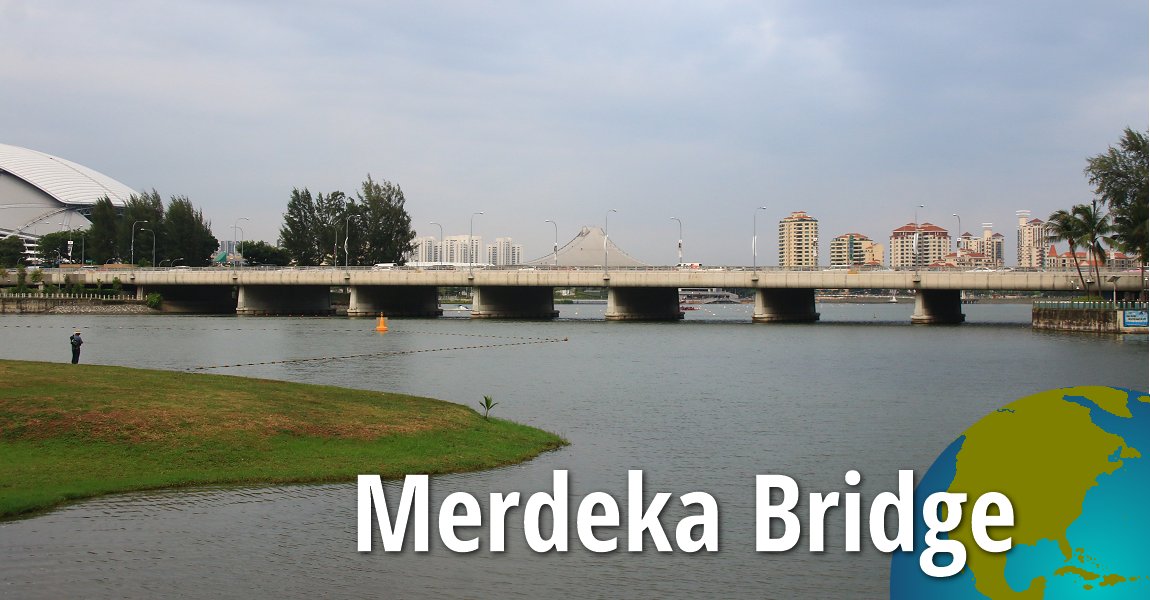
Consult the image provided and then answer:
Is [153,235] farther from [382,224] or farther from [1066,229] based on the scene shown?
[1066,229]

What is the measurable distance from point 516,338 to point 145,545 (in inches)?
3021

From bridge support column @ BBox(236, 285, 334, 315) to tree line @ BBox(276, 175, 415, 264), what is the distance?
88.8 ft

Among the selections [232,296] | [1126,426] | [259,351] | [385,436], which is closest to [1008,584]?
[1126,426]

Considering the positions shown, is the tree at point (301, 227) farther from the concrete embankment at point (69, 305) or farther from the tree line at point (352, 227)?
the concrete embankment at point (69, 305)

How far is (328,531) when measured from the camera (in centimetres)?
2009

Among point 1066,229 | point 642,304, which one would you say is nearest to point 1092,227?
point 1066,229

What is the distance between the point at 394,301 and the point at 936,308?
7208 centimetres

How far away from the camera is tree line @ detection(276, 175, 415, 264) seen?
187m

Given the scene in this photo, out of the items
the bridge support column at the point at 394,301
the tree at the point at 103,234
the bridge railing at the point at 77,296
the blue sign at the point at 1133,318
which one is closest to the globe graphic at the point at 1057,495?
the blue sign at the point at 1133,318

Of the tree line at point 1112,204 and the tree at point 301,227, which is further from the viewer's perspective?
the tree at point 301,227

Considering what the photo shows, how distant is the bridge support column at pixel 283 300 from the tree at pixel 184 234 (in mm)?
37133

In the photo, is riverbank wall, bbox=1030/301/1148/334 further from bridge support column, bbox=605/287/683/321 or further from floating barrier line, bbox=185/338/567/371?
floating barrier line, bbox=185/338/567/371

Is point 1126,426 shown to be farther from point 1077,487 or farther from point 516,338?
point 516,338

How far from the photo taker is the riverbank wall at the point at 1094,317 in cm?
10069
